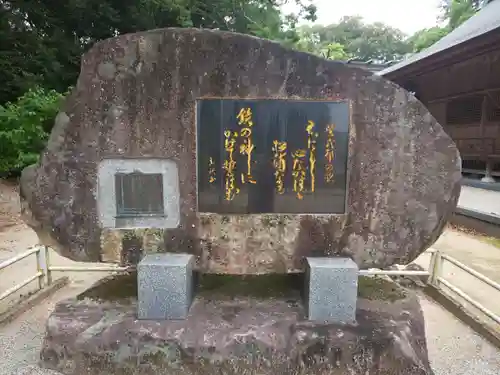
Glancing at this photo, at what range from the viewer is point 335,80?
3.04 m

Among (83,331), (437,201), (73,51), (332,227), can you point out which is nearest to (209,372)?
(83,331)

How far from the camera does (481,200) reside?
28.9 feet

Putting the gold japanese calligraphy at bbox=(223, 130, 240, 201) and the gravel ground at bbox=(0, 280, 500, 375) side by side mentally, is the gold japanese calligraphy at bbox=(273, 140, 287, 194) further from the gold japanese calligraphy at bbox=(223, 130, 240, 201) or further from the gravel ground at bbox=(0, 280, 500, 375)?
the gravel ground at bbox=(0, 280, 500, 375)

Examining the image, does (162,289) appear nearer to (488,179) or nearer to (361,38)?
(488,179)

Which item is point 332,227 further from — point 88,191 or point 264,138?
point 88,191

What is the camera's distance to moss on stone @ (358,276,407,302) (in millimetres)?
3367

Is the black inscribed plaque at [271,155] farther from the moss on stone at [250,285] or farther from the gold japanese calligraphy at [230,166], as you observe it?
the moss on stone at [250,285]

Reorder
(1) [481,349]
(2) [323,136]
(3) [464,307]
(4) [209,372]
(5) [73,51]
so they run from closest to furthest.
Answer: (4) [209,372], (2) [323,136], (1) [481,349], (3) [464,307], (5) [73,51]


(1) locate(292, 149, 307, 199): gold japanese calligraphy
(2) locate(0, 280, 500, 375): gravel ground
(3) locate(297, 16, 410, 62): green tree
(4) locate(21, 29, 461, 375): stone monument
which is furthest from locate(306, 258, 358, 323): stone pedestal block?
(3) locate(297, 16, 410, 62): green tree

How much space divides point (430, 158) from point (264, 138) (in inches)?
56.2

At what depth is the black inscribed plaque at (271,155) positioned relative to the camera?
3.04 metres

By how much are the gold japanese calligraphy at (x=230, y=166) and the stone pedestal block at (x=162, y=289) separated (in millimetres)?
686

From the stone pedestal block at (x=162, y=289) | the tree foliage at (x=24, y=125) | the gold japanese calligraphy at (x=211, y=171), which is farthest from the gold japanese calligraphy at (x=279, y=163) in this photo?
the tree foliage at (x=24, y=125)

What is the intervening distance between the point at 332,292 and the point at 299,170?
1034mm
